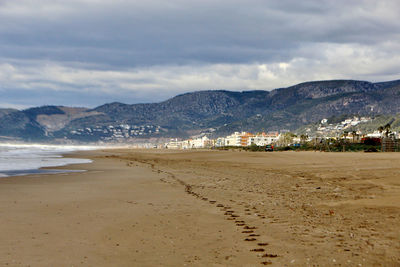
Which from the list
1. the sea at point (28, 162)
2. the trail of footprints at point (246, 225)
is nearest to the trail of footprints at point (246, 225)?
the trail of footprints at point (246, 225)

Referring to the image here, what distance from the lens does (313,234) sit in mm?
8227

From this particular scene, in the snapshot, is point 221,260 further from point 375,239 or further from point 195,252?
point 375,239

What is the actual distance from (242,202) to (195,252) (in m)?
6.03

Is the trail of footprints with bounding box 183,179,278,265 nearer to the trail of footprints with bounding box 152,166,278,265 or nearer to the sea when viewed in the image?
the trail of footprints with bounding box 152,166,278,265

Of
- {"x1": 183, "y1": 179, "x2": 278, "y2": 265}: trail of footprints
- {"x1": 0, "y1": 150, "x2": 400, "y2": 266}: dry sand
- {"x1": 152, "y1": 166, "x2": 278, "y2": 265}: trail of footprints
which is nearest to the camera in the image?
{"x1": 0, "y1": 150, "x2": 400, "y2": 266}: dry sand

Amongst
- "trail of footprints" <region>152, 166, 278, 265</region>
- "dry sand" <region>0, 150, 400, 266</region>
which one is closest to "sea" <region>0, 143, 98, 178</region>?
"dry sand" <region>0, 150, 400, 266</region>

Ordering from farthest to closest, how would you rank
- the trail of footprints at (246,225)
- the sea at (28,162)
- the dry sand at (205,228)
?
the sea at (28,162), the trail of footprints at (246,225), the dry sand at (205,228)

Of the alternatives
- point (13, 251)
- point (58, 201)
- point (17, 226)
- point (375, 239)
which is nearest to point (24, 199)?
point (58, 201)

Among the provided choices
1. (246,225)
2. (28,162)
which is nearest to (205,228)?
(246,225)

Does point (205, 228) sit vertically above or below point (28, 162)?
above

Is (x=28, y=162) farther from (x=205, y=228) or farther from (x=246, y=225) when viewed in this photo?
(x=246, y=225)

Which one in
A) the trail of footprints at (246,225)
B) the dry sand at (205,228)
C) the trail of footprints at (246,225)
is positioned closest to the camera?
the dry sand at (205,228)

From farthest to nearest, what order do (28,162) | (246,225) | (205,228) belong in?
(28,162)
(246,225)
(205,228)

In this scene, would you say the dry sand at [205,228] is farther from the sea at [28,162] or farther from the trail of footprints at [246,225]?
the sea at [28,162]
